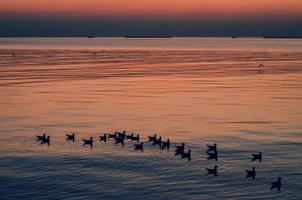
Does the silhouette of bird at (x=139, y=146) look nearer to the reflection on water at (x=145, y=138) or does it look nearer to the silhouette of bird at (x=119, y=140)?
the reflection on water at (x=145, y=138)

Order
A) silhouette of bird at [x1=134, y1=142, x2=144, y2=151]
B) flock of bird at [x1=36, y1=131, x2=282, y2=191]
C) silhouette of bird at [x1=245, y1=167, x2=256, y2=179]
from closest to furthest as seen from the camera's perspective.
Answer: silhouette of bird at [x1=245, y1=167, x2=256, y2=179]
flock of bird at [x1=36, y1=131, x2=282, y2=191]
silhouette of bird at [x1=134, y1=142, x2=144, y2=151]

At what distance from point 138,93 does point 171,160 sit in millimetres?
38492

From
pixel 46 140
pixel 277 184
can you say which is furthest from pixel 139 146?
pixel 277 184

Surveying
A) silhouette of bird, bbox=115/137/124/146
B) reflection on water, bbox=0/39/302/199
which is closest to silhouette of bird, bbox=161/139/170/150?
reflection on water, bbox=0/39/302/199

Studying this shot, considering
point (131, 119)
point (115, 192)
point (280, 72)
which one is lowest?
point (115, 192)

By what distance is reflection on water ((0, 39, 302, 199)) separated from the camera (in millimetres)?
26172

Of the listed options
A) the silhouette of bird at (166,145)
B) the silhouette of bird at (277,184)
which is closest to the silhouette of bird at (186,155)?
the silhouette of bird at (166,145)

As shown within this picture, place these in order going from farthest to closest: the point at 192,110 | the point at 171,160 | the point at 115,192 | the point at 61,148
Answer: the point at 192,110 → the point at 61,148 → the point at 171,160 → the point at 115,192

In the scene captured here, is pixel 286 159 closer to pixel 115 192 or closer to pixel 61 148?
pixel 115 192

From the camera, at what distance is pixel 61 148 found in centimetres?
3541

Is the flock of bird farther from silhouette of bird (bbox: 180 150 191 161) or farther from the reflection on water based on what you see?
the reflection on water

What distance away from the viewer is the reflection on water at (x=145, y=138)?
26172mm

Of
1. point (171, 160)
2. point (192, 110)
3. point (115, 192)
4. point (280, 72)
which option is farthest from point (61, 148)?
point (280, 72)

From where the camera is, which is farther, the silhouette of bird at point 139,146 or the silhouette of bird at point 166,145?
the silhouette of bird at point 166,145
